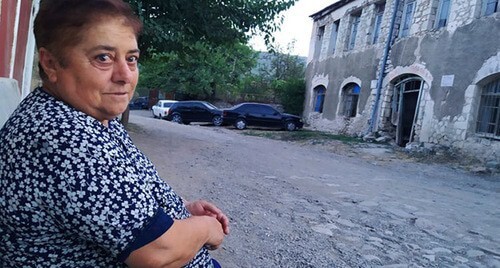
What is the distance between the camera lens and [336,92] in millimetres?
16531

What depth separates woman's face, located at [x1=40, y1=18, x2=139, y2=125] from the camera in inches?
42.4

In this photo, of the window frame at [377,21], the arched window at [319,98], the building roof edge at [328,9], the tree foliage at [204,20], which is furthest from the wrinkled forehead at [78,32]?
the arched window at [319,98]

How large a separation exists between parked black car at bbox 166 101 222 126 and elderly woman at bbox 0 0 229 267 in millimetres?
18952

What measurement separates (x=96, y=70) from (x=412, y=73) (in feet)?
40.6

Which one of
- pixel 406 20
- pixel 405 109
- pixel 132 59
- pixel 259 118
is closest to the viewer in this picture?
pixel 132 59

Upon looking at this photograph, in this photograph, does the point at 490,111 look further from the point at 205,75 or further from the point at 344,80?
the point at 205,75

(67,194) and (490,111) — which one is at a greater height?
(490,111)

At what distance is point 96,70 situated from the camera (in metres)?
1.10

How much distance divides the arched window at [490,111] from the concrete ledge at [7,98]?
32.2 ft

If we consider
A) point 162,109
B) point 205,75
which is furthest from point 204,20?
point 205,75

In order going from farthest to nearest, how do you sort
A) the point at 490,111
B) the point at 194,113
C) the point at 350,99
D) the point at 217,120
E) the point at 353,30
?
the point at 194,113 → the point at 217,120 → the point at 353,30 → the point at 350,99 → the point at 490,111

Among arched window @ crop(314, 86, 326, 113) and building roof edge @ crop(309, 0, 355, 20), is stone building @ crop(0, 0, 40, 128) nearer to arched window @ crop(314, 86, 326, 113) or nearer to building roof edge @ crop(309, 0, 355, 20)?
building roof edge @ crop(309, 0, 355, 20)

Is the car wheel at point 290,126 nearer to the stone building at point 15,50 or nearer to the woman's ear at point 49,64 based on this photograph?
the stone building at point 15,50

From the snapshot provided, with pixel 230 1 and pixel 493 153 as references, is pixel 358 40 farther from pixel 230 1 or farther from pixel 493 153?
pixel 230 1
